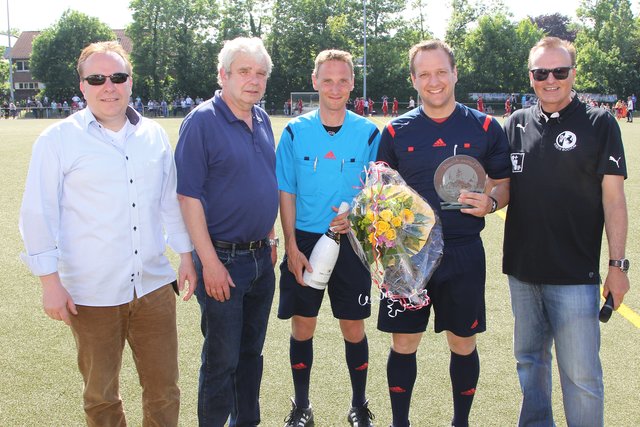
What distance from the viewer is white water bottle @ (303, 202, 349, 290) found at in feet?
12.7

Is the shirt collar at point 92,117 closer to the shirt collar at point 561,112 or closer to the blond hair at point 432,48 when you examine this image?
the blond hair at point 432,48

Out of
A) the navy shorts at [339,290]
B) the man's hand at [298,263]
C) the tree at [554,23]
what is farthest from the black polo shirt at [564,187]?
the tree at [554,23]

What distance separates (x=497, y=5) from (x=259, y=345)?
7918 cm

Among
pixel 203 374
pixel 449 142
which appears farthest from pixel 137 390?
pixel 449 142

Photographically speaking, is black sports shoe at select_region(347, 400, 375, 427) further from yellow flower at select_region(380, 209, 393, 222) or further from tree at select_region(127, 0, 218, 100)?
tree at select_region(127, 0, 218, 100)

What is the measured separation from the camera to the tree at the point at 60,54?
66.7m

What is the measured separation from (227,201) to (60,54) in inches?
2831

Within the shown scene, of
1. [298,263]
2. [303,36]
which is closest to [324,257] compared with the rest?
[298,263]

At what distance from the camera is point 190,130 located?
11.4 ft

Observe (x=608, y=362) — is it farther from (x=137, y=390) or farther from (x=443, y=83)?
(x=137, y=390)

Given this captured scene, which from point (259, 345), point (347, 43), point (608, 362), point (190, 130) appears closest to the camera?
point (190, 130)

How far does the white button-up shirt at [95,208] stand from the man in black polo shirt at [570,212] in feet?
7.04

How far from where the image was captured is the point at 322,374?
4727 mm

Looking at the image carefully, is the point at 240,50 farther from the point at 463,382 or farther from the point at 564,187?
the point at 463,382
